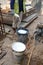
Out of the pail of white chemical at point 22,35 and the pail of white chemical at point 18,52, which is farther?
the pail of white chemical at point 22,35

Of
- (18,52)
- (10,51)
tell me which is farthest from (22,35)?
(18,52)

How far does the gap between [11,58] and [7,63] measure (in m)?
0.15

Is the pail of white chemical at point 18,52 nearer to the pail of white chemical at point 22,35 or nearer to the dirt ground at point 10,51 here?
the dirt ground at point 10,51

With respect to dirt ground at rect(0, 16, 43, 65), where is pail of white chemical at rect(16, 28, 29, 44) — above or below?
above

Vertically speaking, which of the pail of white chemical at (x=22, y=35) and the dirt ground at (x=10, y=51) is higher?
the pail of white chemical at (x=22, y=35)

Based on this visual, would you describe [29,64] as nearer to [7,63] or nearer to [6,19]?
[7,63]

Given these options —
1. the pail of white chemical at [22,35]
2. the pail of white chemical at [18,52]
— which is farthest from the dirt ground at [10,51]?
the pail of white chemical at [22,35]

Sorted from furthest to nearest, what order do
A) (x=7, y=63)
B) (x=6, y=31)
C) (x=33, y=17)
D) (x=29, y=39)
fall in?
1. (x=33, y=17)
2. (x=6, y=31)
3. (x=29, y=39)
4. (x=7, y=63)

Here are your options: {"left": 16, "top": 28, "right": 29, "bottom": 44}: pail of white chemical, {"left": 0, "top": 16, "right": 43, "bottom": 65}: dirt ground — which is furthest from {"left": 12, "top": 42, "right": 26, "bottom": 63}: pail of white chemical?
{"left": 16, "top": 28, "right": 29, "bottom": 44}: pail of white chemical

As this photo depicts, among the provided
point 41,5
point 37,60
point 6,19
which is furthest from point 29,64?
point 41,5

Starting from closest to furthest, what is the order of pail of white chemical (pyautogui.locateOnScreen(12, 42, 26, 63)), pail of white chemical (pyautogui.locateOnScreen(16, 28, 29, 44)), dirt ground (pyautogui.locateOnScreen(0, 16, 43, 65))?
pail of white chemical (pyautogui.locateOnScreen(12, 42, 26, 63)) → dirt ground (pyautogui.locateOnScreen(0, 16, 43, 65)) → pail of white chemical (pyautogui.locateOnScreen(16, 28, 29, 44))

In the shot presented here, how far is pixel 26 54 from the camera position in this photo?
2373mm

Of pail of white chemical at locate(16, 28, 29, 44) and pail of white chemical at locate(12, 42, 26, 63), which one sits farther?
pail of white chemical at locate(16, 28, 29, 44)

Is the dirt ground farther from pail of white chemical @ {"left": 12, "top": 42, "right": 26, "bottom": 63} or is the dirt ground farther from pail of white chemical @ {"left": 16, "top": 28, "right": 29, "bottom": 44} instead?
pail of white chemical @ {"left": 16, "top": 28, "right": 29, "bottom": 44}
